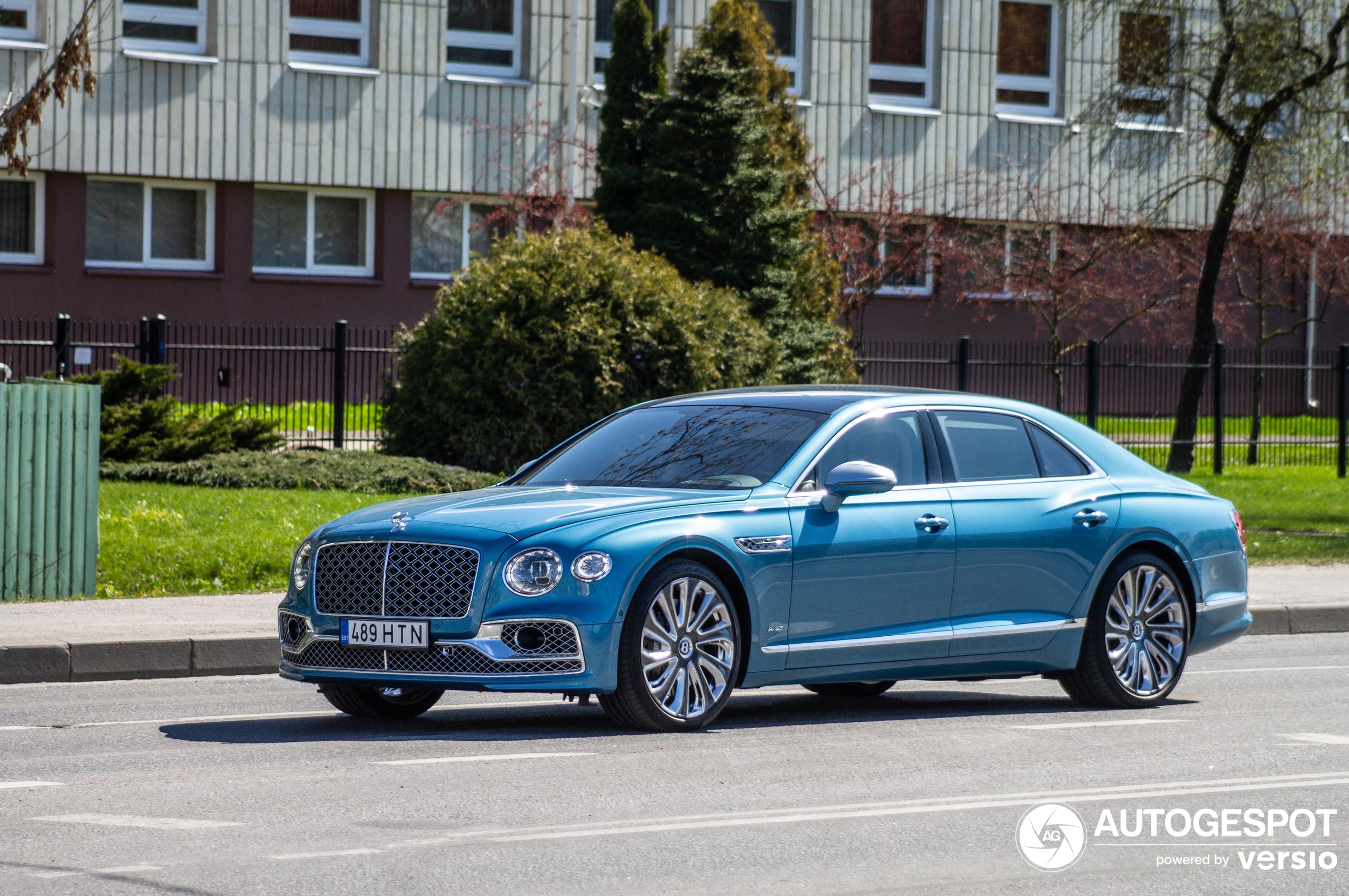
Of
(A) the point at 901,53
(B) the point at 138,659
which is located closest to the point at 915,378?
(A) the point at 901,53

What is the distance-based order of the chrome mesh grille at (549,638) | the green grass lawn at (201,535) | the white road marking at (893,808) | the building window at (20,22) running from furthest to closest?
the building window at (20,22) < the green grass lawn at (201,535) < the chrome mesh grille at (549,638) < the white road marking at (893,808)

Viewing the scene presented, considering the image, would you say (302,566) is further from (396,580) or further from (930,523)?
(930,523)

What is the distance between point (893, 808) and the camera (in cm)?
693

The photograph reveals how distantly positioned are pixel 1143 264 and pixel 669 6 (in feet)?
36.9

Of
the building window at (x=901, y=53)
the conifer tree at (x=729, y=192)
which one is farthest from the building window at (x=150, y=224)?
the building window at (x=901, y=53)

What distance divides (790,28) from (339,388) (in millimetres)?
16117

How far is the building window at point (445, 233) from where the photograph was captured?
33.7 metres

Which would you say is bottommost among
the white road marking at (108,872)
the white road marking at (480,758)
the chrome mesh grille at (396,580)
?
the white road marking at (480,758)

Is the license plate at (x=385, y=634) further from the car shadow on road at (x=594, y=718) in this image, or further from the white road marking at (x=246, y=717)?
the white road marking at (x=246, y=717)

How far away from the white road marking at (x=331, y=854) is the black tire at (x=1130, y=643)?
475 centimetres

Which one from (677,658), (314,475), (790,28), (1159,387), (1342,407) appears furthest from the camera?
Result: (1159,387)

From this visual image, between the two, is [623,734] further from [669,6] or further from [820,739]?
[669,6]

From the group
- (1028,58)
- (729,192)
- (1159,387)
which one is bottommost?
(1159,387)

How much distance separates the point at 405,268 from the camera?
33.4 m
